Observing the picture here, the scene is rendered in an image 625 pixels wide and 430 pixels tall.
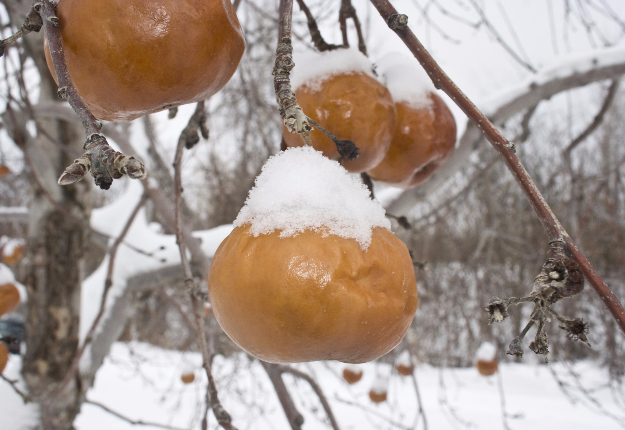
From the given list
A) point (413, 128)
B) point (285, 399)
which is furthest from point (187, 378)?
point (413, 128)

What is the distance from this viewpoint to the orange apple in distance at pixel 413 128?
27.9 inches

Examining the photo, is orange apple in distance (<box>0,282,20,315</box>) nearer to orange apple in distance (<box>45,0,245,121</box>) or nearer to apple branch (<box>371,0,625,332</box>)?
orange apple in distance (<box>45,0,245,121</box>)

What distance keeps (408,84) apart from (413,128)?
0.08m

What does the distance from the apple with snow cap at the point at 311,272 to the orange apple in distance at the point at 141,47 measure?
5.0 inches

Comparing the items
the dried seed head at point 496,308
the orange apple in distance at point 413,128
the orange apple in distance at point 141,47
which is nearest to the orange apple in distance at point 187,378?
the orange apple in distance at point 413,128

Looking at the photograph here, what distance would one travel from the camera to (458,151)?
5.28 feet

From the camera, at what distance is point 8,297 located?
162 cm

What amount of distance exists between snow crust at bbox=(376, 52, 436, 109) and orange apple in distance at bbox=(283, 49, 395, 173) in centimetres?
10

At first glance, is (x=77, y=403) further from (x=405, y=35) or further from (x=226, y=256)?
(x=405, y=35)

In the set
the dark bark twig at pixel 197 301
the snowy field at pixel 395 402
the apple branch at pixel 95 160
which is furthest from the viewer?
the snowy field at pixel 395 402

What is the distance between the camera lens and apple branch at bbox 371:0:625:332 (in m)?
0.36

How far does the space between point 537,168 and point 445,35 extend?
575 cm

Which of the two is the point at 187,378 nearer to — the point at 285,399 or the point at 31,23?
the point at 285,399

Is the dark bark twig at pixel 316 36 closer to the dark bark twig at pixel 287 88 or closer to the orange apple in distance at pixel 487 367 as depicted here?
the dark bark twig at pixel 287 88
